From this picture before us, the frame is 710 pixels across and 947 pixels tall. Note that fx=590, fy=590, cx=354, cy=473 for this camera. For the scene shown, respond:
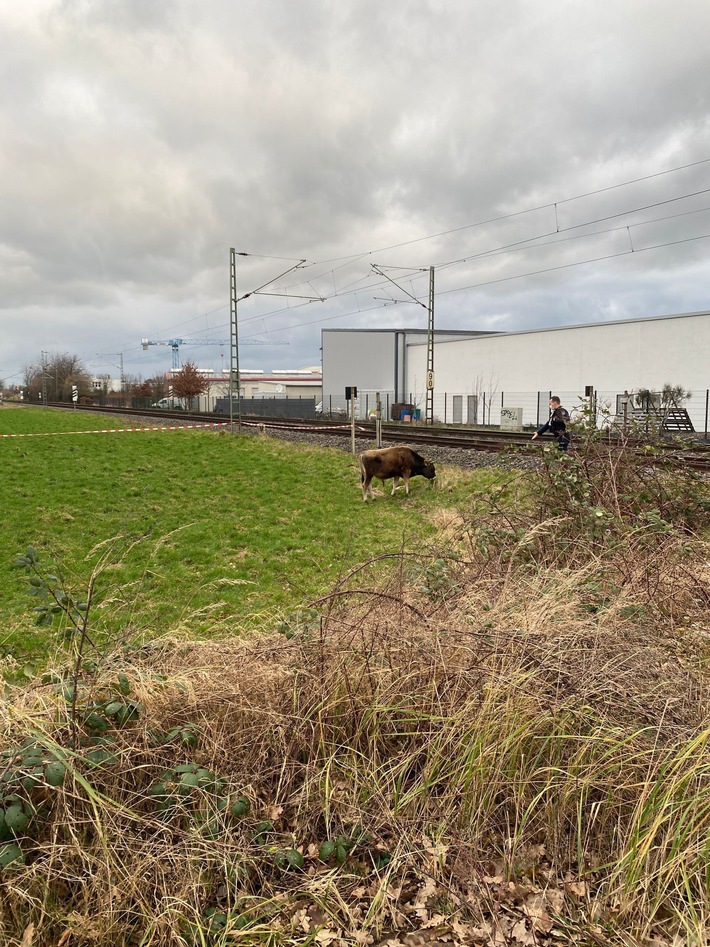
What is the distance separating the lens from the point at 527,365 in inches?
1651

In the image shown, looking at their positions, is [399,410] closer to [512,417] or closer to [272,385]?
[512,417]

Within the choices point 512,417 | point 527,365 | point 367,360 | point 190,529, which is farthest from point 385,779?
point 367,360

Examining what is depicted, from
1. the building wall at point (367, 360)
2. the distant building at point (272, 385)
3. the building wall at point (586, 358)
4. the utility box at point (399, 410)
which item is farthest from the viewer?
the distant building at point (272, 385)

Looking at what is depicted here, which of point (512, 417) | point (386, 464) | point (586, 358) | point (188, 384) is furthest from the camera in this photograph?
point (188, 384)

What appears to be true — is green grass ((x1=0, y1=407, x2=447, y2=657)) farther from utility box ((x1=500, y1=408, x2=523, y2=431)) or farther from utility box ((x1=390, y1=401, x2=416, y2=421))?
utility box ((x1=390, y1=401, x2=416, y2=421))

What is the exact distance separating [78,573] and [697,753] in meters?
6.81

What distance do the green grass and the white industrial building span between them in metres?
13.7

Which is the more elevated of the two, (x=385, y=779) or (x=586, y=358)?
(x=586, y=358)

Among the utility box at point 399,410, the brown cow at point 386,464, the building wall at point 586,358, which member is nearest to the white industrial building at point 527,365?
the building wall at point 586,358

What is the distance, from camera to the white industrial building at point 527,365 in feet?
107

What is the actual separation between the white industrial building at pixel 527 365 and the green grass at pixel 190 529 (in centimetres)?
1367

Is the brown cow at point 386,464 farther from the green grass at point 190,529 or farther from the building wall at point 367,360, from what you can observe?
the building wall at point 367,360

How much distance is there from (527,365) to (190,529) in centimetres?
3656

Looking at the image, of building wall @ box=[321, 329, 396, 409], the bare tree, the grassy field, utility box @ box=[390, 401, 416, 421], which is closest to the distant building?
the bare tree
